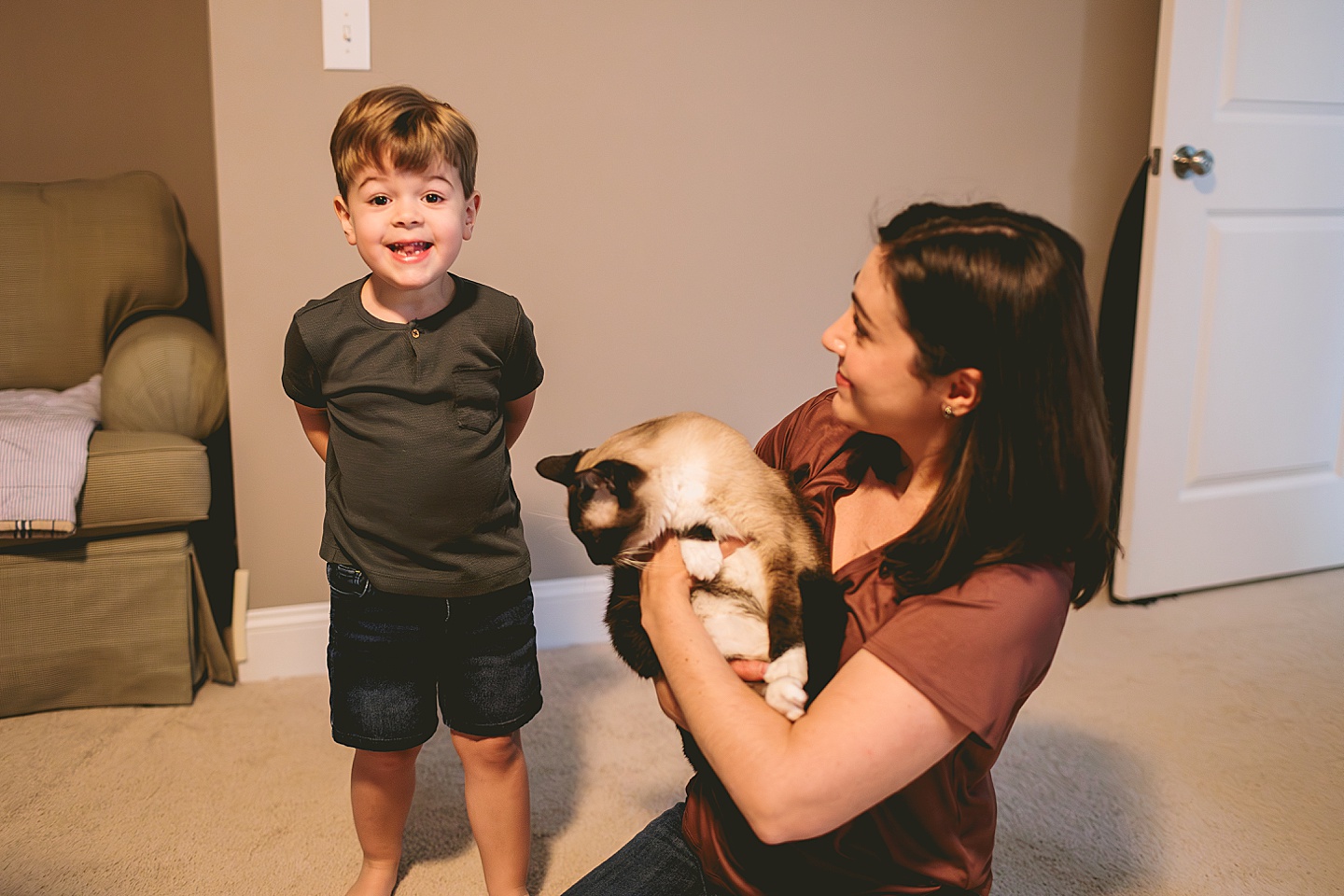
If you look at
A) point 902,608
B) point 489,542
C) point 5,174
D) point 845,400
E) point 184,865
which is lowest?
point 184,865

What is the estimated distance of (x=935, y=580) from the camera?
0.95 meters

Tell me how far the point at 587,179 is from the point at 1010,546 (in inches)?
61.4

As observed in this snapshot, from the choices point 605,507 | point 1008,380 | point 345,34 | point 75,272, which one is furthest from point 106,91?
point 1008,380

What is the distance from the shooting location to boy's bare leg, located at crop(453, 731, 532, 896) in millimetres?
1476

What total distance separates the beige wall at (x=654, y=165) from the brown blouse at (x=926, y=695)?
1162 mm

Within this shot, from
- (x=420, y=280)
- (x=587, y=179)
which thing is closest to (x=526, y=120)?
(x=587, y=179)

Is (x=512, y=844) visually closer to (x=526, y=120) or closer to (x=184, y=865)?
(x=184, y=865)

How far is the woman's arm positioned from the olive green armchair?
1.48 m

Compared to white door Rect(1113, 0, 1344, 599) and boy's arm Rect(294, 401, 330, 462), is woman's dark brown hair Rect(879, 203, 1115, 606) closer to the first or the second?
boy's arm Rect(294, 401, 330, 462)

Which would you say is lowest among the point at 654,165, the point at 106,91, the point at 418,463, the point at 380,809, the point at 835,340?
the point at 380,809

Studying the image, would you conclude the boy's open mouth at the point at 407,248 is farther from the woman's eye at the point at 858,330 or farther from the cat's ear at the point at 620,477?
the woman's eye at the point at 858,330

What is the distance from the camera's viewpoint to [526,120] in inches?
85.9

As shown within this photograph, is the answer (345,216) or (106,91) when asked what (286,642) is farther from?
(106,91)

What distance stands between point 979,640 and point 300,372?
0.93 meters
